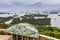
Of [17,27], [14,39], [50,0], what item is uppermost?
[50,0]

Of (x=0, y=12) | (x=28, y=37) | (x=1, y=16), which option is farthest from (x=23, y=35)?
(x=0, y=12)

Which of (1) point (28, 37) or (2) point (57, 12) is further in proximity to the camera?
(2) point (57, 12)

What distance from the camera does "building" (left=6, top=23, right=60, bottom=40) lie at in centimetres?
343

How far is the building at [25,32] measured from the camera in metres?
3.43

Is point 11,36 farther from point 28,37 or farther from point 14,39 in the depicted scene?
point 28,37

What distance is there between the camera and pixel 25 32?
3.55m

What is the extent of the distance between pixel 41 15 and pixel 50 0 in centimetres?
168

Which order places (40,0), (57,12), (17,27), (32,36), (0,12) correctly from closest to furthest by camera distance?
1. (32,36)
2. (17,27)
3. (57,12)
4. (0,12)
5. (40,0)

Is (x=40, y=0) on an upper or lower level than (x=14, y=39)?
upper

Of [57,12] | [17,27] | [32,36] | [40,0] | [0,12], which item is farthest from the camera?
[40,0]

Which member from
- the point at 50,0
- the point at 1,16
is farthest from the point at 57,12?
the point at 1,16

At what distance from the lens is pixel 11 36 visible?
12.5 feet

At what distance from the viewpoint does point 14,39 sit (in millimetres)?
3834

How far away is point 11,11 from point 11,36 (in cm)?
383
